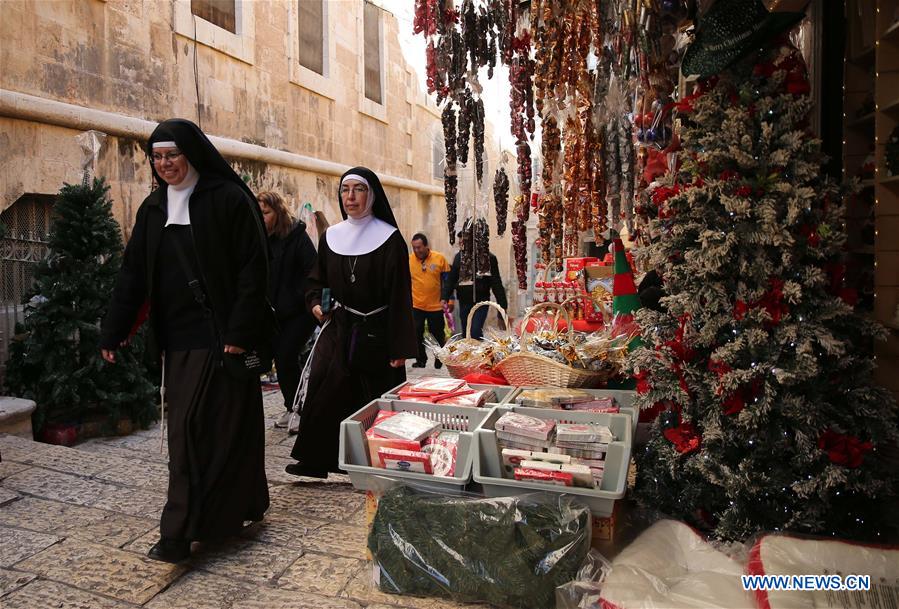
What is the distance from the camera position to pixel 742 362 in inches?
90.6

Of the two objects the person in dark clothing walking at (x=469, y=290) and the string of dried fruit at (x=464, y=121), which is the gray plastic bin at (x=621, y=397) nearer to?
the string of dried fruit at (x=464, y=121)

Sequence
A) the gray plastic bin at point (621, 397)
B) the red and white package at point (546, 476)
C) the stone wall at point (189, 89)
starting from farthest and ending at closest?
the stone wall at point (189, 89), the gray plastic bin at point (621, 397), the red and white package at point (546, 476)

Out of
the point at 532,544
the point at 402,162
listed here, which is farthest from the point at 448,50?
the point at 402,162

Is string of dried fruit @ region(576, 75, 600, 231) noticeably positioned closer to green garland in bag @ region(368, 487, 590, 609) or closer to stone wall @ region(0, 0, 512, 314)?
stone wall @ region(0, 0, 512, 314)

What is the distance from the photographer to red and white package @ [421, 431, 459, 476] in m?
2.51

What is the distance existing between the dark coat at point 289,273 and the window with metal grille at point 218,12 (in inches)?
195

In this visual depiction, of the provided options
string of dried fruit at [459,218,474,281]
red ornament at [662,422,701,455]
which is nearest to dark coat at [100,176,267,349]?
string of dried fruit at [459,218,474,281]

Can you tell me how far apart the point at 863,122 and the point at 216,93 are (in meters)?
7.69

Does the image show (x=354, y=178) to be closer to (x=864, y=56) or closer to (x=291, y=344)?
(x=291, y=344)

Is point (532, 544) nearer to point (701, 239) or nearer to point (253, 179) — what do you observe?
point (701, 239)

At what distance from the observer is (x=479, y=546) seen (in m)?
2.31

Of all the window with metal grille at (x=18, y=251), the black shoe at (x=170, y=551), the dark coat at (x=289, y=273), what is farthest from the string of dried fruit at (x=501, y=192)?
the window with metal grille at (x=18, y=251)

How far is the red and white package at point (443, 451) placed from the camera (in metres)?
2.51

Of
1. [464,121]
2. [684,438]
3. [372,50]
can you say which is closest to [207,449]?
[684,438]
